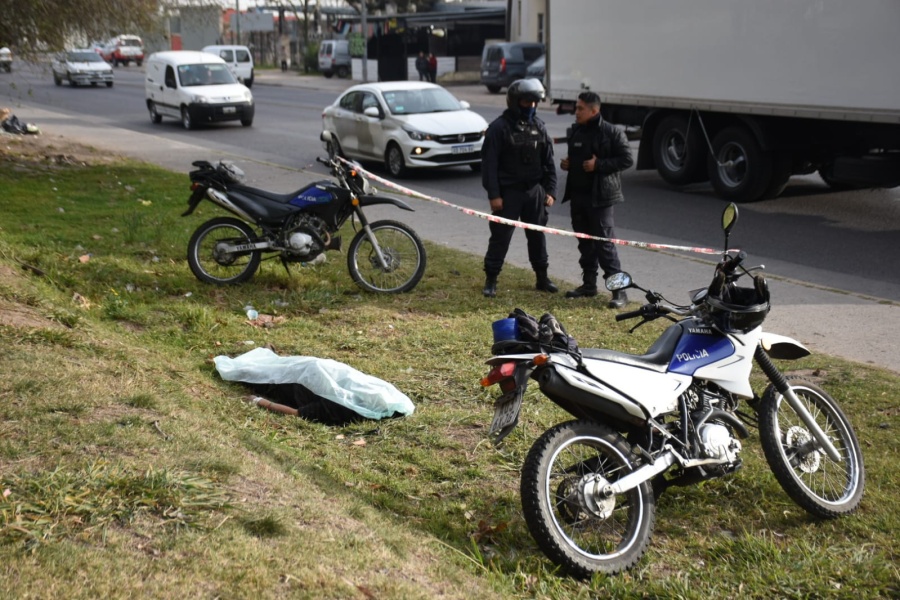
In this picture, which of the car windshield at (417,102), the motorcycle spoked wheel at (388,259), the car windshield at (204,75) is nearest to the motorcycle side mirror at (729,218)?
the motorcycle spoked wheel at (388,259)

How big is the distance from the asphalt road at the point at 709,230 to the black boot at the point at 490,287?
0.11 metres

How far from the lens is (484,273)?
9891mm

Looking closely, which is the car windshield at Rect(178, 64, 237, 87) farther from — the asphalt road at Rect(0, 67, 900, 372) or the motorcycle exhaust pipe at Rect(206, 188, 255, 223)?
the motorcycle exhaust pipe at Rect(206, 188, 255, 223)

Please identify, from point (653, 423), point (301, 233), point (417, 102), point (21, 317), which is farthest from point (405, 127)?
point (653, 423)

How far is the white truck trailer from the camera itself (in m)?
12.2

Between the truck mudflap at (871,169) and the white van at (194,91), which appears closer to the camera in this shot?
the truck mudflap at (871,169)

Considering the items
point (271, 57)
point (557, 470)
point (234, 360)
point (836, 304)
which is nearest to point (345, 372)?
point (234, 360)

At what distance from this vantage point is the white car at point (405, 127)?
1723 centimetres

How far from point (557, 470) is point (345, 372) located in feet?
7.29

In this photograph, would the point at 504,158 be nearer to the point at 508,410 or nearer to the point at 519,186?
the point at 519,186

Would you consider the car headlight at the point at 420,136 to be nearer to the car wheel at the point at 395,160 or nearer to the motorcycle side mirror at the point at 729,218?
the car wheel at the point at 395,160

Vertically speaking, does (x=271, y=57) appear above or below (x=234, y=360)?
above

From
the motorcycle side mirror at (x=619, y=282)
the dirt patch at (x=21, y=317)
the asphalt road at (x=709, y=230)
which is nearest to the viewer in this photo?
the motorcycle side mirror at (x=619, y=282)

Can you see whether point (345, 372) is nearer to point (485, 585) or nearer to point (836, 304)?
point (485, 585)
